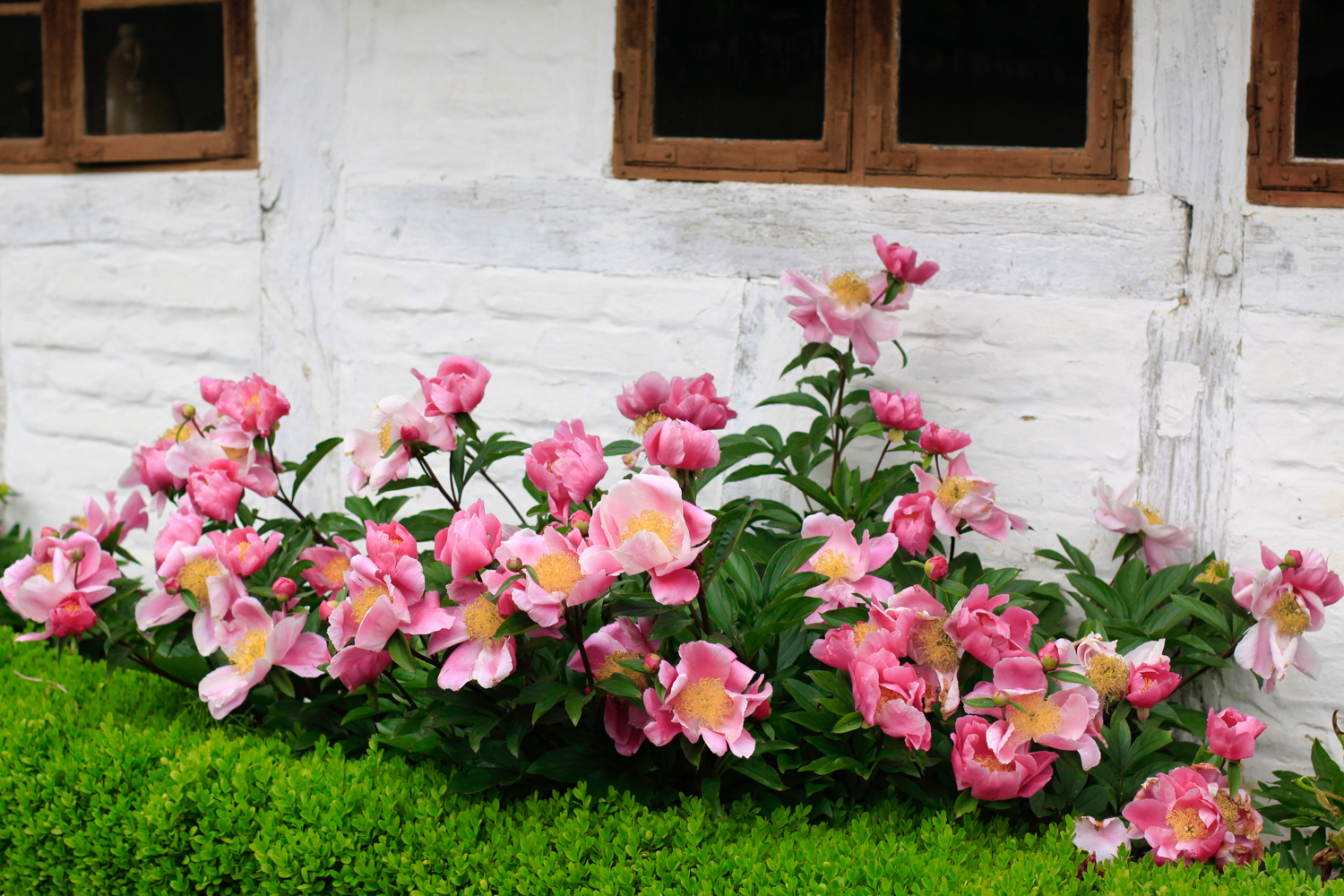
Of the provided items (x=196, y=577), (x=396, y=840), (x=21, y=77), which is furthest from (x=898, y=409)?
(x=21, y=77)

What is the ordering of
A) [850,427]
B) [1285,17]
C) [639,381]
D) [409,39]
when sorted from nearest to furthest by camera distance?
1. [639,381]
2. [1285,17]
3. [850,427]
4. [409,39]

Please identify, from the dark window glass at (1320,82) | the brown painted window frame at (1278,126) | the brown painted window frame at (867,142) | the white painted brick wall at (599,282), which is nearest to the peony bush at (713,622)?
the white painted brick wall at (599,282)

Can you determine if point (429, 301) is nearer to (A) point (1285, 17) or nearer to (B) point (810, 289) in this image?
(B) point (810, 289)

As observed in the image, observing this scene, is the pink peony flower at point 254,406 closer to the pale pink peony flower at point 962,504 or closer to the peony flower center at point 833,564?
the peony flower center at point 833,564

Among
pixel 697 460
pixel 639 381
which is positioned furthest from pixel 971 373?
pixel 697 460

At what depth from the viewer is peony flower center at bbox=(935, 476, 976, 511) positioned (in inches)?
83.1

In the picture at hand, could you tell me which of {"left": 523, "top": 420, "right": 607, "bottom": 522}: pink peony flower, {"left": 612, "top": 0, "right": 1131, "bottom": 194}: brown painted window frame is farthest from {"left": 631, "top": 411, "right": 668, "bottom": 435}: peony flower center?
{"left": 612, "top": 0, "right": 1131, "bottom": 194}: brown painted window frame

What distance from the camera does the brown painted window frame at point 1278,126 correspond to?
7.22 feet

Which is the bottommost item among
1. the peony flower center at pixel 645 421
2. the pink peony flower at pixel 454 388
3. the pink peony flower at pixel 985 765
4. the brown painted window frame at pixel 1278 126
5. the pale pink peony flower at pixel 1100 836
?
the pale pink peony flower at pixel 1100 836

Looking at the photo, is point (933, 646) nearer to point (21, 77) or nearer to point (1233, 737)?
point (1233, 737)

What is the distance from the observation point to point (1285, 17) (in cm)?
221

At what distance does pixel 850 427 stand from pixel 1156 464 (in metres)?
0.66

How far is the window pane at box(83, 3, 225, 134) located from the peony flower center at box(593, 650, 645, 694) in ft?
7.54

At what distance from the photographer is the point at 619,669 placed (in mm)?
1702
